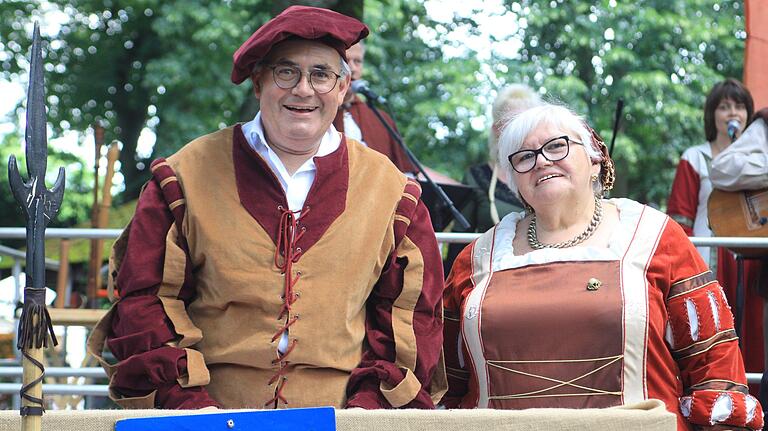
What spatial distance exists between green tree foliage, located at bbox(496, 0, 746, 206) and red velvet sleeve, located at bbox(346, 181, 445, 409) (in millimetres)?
8525

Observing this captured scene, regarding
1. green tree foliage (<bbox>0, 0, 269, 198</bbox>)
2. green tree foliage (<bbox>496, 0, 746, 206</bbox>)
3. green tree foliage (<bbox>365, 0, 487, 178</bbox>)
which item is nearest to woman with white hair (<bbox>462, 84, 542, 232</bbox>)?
green tree foliage (<bbox>365, 0, 487, 178</bbox>)

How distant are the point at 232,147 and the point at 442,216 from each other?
67.0 inches

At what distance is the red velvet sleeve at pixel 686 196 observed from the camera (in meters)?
5.08

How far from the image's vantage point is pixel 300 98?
106 inches

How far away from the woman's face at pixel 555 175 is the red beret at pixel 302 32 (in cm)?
59

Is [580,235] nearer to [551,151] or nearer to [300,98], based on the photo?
[551,151]

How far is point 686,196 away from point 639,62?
6994 millimetres

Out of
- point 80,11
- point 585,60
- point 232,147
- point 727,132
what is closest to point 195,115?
point 80,11

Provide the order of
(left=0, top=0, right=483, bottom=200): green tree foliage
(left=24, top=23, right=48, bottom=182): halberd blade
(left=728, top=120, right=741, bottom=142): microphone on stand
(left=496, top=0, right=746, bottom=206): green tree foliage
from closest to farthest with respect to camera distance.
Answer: (left=24, top=23, right=48, bottom=182): halberd blade, (left=728, top=120, right=741, bottom=142): microphone on stand, (left=0, top=0, right=483, bottom=200): green tree foliage, (left=496, top=0, right=746, bottom=206): green tree foliage

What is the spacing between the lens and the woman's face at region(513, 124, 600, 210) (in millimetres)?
2932

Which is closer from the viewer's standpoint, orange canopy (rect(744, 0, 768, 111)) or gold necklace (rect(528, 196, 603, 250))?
gold necklace (rect(528, 196, 603, 250))

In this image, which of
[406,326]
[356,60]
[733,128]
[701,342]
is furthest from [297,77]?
[733,128]

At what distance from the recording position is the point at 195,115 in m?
11.9

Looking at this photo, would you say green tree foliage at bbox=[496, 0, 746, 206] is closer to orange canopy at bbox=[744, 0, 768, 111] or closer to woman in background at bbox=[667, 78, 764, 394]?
orange canopy at bbox=[744, 0, 768, 111]
